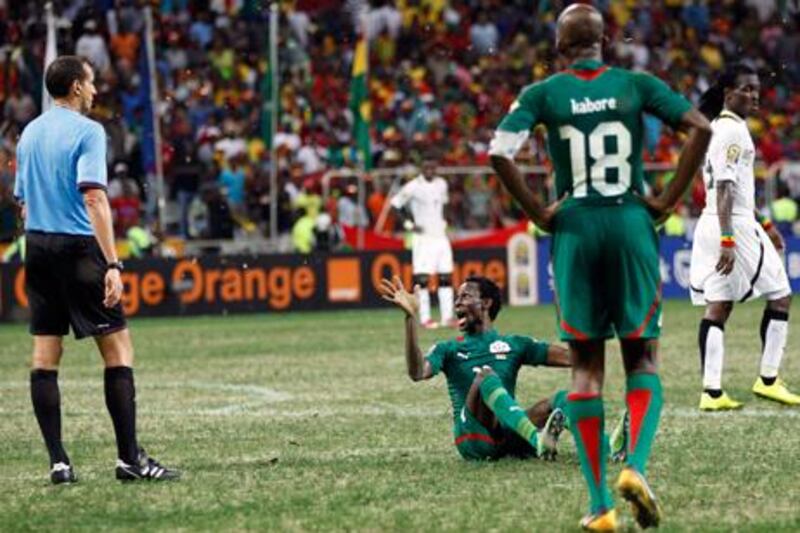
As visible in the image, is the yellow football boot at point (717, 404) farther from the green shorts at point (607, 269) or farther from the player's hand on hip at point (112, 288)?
Result: the green shorts at point (607, 269)

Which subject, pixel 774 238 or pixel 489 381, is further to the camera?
pixel 774 238

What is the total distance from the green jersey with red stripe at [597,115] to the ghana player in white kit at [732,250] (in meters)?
5.40

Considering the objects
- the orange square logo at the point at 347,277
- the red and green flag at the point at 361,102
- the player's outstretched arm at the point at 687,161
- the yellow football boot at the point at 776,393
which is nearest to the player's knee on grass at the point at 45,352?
the player's outstretched arm at the point at 687,161

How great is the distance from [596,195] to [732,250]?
550 centimetres

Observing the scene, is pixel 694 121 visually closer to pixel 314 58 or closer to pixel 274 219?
pixel 274 219

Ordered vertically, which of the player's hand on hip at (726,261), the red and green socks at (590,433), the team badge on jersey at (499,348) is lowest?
the red and green socks at (590,433)

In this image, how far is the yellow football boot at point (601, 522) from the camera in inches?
314

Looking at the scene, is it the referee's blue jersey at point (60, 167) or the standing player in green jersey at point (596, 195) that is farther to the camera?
the referee's blue jersey at point (60, 167)

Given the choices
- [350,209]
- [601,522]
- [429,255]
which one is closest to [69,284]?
[601,522]

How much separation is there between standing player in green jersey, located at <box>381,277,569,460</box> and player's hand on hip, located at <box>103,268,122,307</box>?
166cm

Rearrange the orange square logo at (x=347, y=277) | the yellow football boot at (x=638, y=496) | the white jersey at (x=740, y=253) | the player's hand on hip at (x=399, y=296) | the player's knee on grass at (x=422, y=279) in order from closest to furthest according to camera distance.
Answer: the yellow football boot at (x=638, y=496) < the player's hand on hip at (x=399, y=296) < the white jersey at (x=740, y=253) < the player's knee on grass at (x=422, y=279) < the orange square logo at (x=347, y=277)

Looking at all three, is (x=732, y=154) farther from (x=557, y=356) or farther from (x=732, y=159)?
(x=557, y=356)

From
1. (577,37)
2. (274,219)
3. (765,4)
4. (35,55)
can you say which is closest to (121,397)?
(577,37)

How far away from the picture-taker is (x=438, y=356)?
10.7 meters
